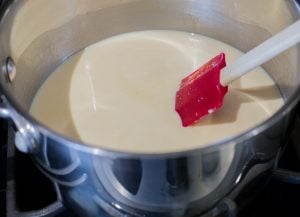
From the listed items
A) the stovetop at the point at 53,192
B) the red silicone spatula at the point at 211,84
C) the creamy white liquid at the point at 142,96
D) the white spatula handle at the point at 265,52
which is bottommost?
the stovetop at the point at 53,192

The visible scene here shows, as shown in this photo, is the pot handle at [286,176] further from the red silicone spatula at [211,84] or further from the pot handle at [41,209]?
the pot handle at [41,209]

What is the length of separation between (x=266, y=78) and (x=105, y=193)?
0.46 m

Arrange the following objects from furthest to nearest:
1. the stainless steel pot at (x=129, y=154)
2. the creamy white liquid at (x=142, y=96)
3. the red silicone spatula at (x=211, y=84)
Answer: the creamy white liquid at (x=142, y=96) < the red silicone spatula at (x=211, y=84) < the stainless steel pot at (x=129, y=154)

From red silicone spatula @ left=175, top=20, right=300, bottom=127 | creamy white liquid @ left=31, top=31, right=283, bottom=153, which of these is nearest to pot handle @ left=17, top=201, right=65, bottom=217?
creamy white liquid @ left=31, top=31, right=283, bottom=153

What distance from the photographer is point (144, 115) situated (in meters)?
0.92

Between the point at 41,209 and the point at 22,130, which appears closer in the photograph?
the point at 22,130

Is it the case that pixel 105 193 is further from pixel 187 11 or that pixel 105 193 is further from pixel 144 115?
pixel 187 11

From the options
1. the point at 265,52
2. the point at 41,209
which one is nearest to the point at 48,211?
the point at 41,209

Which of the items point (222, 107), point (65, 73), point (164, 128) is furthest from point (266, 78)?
point (65, 73)

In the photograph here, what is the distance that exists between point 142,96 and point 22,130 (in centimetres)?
33

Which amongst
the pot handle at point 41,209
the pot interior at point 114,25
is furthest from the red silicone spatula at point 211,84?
the pot handle at point 41,209

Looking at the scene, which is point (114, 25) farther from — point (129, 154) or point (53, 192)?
point (129, 154)

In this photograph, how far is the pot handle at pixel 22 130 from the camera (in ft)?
2.17

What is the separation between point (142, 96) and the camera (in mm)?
966
